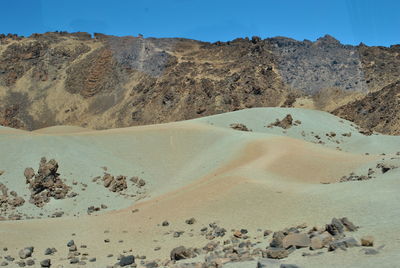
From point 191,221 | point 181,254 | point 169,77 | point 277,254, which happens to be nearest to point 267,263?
point 277,254

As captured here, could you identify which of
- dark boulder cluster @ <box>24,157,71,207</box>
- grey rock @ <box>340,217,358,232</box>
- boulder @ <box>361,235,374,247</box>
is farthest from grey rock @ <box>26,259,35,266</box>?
dark boulder cluster @ <box>24,157,71,207</box>

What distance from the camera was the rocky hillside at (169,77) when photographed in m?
60.4

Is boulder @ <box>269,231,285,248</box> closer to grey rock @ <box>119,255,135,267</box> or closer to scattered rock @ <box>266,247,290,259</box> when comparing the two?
scattered rock @ <box>266,247,290,259</box>

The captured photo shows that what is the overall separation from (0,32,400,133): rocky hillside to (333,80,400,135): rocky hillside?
16.9 ft

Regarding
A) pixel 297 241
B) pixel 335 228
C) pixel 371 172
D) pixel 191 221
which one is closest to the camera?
pixel 297 241

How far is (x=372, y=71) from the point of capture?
64.2m

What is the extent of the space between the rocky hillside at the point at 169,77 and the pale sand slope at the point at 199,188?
24.6 meters

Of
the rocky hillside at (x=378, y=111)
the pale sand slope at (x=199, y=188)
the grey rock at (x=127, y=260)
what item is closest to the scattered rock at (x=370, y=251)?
the pale sand slope at (x=199, y=188)

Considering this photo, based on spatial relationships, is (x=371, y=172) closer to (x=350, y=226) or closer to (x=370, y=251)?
(x=350, y=226)

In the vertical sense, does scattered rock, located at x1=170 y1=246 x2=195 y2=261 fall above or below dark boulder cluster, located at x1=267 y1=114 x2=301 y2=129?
below

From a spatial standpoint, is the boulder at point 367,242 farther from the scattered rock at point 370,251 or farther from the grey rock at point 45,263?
the grey rock at point 45,263

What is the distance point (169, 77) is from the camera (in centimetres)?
6431

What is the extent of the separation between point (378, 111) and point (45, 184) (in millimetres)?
40416

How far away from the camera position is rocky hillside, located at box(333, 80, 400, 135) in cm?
4822
